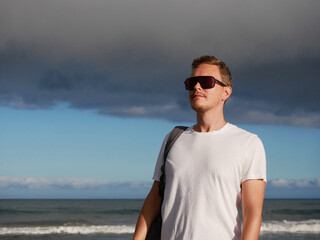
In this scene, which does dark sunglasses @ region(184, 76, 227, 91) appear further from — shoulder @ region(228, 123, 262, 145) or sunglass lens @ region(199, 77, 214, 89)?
shoulder @ region(228, 123, 262, 145)

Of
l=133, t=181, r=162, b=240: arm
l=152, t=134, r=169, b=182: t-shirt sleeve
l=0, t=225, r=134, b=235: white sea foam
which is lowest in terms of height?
l=0, t=225, r=134, b=235: white sea foam

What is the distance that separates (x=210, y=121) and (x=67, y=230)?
20.0 m

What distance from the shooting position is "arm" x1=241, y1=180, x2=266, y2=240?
7.95ft

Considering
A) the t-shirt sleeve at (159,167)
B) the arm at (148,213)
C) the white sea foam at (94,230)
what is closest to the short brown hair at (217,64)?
the t-shirt sleeve at (159,167)

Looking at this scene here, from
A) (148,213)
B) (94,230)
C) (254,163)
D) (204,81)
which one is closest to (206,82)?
(204,81)

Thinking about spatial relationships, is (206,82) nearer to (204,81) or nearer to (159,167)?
(204,81)

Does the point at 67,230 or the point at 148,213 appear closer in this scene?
the point at 148,213

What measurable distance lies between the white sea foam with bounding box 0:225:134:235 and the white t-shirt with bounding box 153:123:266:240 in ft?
59.6

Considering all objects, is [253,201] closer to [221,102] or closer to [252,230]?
[252,230]

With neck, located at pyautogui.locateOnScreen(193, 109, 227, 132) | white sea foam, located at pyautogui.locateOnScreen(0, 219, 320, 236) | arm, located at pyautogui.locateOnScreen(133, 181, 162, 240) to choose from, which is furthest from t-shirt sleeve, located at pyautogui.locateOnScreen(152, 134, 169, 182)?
white sea foam, located at pyautogui.locateOnScreen(0, 219, 320, 236)

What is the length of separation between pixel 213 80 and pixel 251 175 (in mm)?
642

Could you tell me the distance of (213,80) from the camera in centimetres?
275

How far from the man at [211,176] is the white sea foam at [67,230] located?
18149mm

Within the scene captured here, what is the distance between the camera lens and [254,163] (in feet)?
8.34
